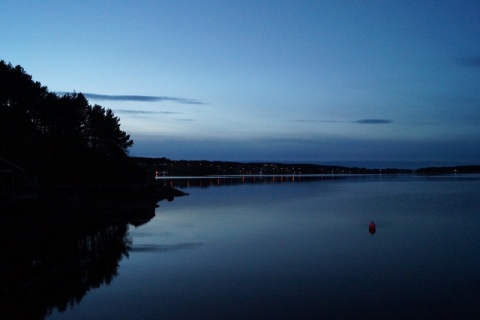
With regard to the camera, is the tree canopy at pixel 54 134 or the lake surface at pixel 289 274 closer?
the lake surface at pixel 289 274

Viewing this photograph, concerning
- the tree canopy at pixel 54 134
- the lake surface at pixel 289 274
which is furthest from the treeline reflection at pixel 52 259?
the tree canopy at pixel 54 134

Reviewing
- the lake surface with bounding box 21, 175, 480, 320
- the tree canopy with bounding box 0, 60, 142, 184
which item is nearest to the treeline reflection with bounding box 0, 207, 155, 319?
the lake surface with bounding box 21, 175, 480, 320

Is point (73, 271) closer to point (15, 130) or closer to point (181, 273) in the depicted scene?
point (181, 273)

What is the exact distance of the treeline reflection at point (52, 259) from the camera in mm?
18922

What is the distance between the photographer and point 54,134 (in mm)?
77938

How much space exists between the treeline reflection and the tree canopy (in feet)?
58.3

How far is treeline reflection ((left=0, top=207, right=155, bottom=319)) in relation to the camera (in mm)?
18922

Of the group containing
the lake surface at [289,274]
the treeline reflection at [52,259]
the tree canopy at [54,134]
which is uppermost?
the tree canopy at [54,134]

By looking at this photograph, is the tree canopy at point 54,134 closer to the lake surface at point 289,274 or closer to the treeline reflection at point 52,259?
the treeline reflection at point 52,259

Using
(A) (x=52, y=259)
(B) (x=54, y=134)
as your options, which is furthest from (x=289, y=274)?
(B) (x=54, y=134)

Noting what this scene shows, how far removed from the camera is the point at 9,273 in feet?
74.7

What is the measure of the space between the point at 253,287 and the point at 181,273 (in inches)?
167

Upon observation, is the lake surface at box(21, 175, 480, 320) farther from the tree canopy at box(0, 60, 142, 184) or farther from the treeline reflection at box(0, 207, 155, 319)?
the tree canopy at box(0, 60, 142, 184)

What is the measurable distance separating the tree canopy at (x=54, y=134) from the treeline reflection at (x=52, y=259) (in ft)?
58.3
